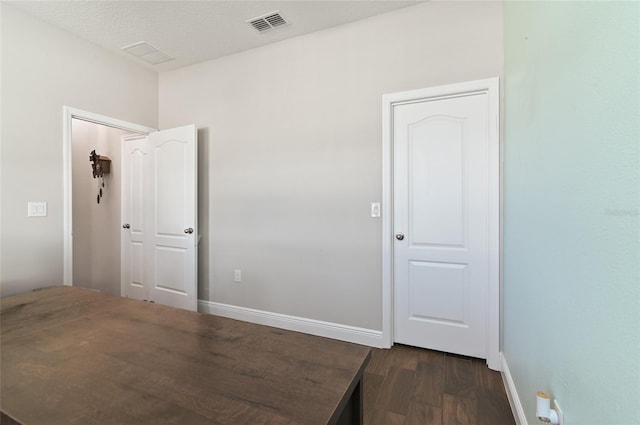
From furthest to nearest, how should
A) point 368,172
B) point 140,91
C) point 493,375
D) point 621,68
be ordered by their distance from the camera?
point 140,91, point 368,172, point 493,375, point 621,68

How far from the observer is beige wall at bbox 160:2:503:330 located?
88.4 inches

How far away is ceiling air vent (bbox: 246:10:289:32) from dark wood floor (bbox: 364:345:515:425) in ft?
9.62

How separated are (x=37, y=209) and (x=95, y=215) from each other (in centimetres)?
155

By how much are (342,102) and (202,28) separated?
1456 millimetres

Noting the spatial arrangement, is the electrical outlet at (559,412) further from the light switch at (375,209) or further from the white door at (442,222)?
the light switch at (375,209)

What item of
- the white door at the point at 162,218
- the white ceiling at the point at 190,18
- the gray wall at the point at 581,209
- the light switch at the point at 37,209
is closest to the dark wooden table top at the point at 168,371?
the gray wall at the point at 581,209

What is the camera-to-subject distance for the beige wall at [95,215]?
12.2ft

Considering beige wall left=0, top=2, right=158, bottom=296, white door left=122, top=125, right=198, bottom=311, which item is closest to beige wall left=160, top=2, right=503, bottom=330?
white door left=122, top=125, right=198, bottom=311

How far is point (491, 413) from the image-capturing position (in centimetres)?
160

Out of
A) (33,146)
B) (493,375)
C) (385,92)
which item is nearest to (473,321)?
(493,375)

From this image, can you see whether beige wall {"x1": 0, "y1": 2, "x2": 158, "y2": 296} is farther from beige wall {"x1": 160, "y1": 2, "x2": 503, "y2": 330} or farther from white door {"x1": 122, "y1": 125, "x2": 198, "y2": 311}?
beige wall {"x1": 160, "y1": 2, "x2": 503, "y2": 330}

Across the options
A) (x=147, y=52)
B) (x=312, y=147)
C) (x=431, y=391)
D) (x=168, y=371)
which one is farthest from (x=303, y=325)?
(x=147, y=52)

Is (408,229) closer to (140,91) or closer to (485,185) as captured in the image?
(485,185)

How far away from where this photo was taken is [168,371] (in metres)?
0.79
